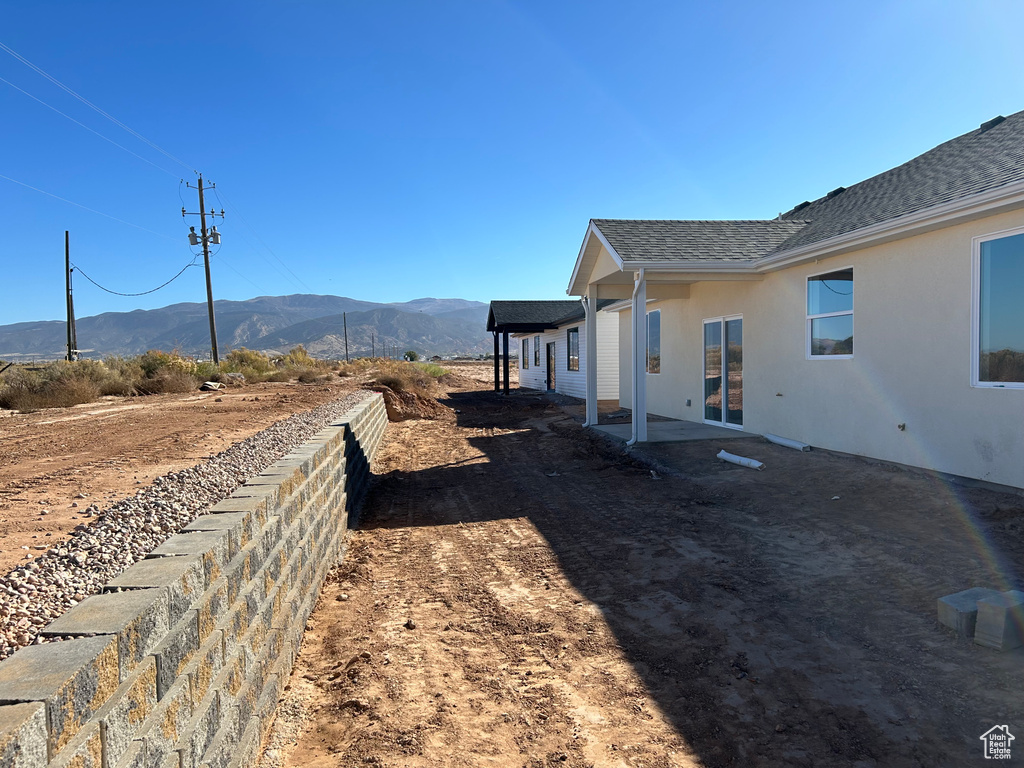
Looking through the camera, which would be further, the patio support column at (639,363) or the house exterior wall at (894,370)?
the patio support column at (639,363)

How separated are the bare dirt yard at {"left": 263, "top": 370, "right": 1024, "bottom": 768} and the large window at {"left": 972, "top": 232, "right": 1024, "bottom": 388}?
1.33m

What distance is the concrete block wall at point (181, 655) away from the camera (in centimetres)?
154

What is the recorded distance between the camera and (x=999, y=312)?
6.41 meters

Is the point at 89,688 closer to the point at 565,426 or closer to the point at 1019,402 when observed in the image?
the point at 1019,402

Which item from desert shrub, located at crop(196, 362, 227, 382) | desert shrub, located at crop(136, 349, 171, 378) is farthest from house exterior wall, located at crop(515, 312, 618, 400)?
desert shrub, located at crop(136, 349, 171, 378)

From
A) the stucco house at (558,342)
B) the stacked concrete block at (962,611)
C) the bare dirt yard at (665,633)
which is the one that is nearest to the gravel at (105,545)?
the bare dirt yard at (665,633)

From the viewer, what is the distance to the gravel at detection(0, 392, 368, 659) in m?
2.22

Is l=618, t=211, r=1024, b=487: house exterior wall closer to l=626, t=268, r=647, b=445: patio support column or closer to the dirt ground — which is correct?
l=626, t=268, r=647, b=445: patio support column

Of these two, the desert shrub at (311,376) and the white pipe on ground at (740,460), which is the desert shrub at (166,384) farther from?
the white pipe on ground at (740,460)

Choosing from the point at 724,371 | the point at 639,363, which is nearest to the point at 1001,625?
the point at 639,363

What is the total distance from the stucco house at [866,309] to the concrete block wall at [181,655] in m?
7.05

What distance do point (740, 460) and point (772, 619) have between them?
508 centimetres

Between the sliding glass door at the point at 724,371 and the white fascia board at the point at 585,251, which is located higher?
the white fascia board at the point at 585,251

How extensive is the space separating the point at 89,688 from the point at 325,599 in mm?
3190
